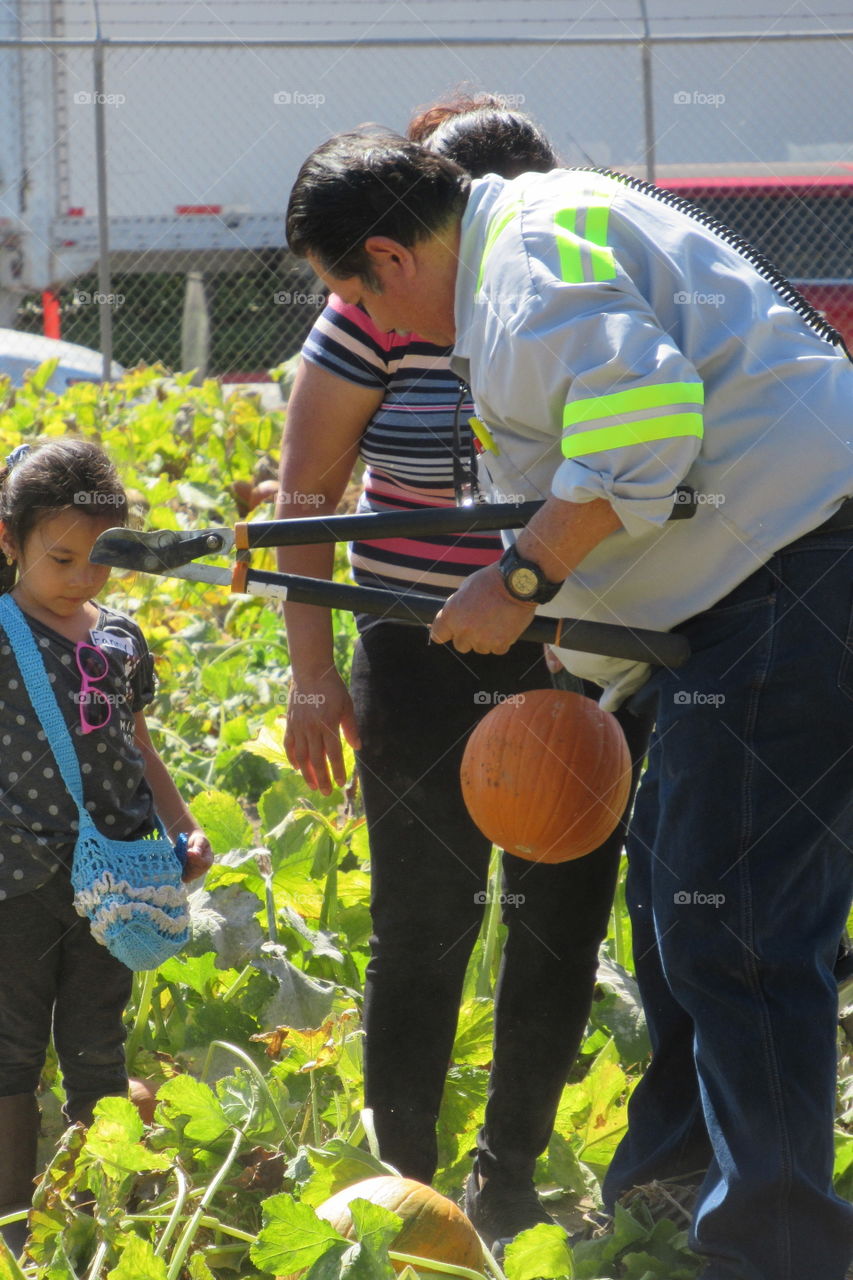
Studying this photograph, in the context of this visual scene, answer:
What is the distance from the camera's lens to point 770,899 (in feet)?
5.82

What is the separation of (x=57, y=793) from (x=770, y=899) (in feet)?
3.68

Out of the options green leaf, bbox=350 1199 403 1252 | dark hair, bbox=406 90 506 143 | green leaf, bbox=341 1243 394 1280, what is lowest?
green leaf, bbox=341 1243 394 1280

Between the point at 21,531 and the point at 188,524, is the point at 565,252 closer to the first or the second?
the point at 21,531

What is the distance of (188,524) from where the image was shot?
591cm

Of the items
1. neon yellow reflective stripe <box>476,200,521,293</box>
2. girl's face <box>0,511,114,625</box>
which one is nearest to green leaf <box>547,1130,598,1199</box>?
girl's face <box>0,511,114,625</box>

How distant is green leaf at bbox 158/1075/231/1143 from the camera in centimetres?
218

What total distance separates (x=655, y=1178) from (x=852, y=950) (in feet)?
1.64

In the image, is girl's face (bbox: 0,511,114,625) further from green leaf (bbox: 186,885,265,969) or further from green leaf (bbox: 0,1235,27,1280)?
green leaf (bbox: 0,1235,27,1280)

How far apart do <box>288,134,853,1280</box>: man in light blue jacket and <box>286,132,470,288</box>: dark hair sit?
10 cm

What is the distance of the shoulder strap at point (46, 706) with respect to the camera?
7.45ft

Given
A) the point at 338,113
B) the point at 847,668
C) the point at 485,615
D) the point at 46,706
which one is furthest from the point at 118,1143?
the point at 338,113

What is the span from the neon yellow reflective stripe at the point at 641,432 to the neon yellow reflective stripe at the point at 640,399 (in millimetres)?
15

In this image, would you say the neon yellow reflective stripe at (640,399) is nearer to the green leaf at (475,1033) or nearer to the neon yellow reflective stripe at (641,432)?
the neon yellow reflective stripe at (641,432)

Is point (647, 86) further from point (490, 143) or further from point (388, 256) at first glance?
point (388, 256)
